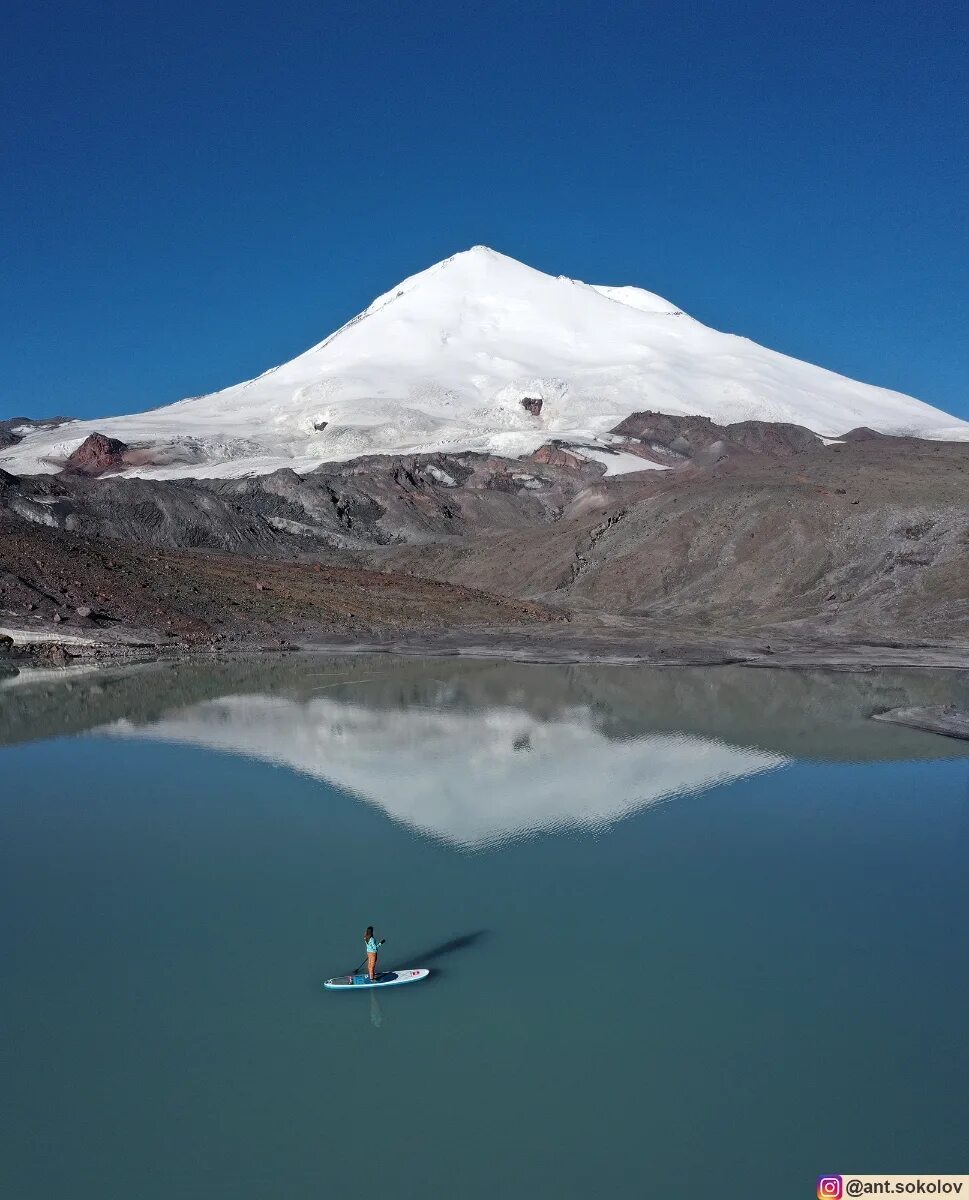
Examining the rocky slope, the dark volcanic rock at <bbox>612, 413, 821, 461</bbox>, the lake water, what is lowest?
the lake water

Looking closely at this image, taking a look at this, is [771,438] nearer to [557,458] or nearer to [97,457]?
[557,458]

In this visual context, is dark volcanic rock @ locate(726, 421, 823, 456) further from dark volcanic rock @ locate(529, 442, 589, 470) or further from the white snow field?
dark volcanic rock @ locate(529, 442, 589, 470)

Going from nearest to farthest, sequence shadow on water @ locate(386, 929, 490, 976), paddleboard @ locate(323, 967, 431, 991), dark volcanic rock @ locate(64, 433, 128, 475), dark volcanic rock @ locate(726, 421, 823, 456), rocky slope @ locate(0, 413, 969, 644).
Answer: paddleboard @ locate(323, 967, 431, 991), shadow on water @ locate(386, 929, 490, 976), rocky slope @ locate(0, 413, 969, 644), dark volcanic rock @ locate(726, 421, 823, 456), dark volcanic rock @ locate(64, 433, 128, 475)

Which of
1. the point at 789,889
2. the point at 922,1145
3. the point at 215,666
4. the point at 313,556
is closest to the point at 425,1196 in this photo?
the point at 922,1145

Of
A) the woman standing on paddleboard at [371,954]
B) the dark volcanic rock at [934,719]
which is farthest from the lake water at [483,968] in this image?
the dark volcanic rock at [934,719]

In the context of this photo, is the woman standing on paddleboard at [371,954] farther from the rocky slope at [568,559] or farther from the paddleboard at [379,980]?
the rocky slope at [568,559]

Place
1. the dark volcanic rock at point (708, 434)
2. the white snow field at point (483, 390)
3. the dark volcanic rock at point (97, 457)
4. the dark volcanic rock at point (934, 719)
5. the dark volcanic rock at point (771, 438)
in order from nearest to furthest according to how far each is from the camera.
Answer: the dark volcanic rock at point (934, 719)
the dark volcanic rock at point (771, 438)
the dark volcanic rock at point (708, 434)
the dark volcanic rock at point (97, 457)
the white snow field at point (483, 390)

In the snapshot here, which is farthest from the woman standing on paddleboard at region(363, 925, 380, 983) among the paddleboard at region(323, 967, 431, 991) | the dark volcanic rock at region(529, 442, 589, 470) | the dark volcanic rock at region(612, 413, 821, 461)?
the dark volcanic rock at region(612, 413, 821, 461)

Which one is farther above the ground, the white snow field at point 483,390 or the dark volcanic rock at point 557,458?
the white snow field at point 483,390
